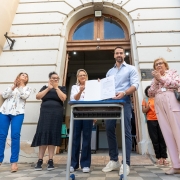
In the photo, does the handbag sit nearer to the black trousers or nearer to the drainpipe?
the black trousers

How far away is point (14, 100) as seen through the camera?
3.19m

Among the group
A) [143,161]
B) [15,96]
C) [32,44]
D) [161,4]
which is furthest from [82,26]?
[143,161]

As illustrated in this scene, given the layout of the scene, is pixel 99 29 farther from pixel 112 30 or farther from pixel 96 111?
pixel 96 111

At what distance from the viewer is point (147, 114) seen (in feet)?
12.7

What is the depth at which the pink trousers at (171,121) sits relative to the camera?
249 centimetres

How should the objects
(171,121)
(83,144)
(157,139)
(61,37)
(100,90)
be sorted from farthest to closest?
(61,37) → (157,139) → (83,144) → (171,121) → (100,90)

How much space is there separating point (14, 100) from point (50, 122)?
2.50 ft

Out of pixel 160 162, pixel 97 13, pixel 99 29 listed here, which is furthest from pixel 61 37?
pixel 160 162

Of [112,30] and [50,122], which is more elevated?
[112,30]

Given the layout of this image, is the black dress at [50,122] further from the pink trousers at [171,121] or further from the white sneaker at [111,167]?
the pink trousers at [171,121]

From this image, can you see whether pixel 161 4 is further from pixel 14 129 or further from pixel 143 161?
pixel 14 129

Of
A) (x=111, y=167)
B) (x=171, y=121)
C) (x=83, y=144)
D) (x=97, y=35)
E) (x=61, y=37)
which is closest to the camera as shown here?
(x=171, y=121)

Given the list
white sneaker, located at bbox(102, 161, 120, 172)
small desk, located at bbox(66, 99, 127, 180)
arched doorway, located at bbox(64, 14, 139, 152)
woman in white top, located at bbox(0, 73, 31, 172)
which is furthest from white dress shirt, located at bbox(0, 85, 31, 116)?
arched doorway, located at bbox(64, 14, 139, 152)

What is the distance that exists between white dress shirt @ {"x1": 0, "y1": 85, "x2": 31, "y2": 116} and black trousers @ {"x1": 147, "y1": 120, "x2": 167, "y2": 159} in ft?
8.41
